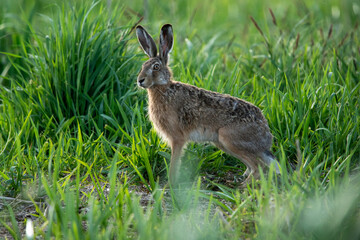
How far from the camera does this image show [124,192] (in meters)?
3.49

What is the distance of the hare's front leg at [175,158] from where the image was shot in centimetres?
400

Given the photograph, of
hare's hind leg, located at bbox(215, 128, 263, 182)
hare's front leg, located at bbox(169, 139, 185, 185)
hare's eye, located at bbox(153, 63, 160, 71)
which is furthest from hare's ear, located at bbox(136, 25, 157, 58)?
hare's hind leg, located at bbox(215, 128, 263, 182)

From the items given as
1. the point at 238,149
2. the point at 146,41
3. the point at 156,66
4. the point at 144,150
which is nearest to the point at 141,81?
the point at 156,66

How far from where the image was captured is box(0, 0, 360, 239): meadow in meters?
2.94

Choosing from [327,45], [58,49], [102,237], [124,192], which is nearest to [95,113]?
[58,49]

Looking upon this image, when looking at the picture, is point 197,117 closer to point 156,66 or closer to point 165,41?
point 156,66

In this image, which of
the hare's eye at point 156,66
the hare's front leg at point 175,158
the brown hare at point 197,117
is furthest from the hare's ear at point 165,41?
the hare's front leg at point 175,158

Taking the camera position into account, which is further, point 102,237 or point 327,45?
point 327,45

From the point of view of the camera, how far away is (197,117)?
165 inches

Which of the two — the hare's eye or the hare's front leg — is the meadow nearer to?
the hare's front leg

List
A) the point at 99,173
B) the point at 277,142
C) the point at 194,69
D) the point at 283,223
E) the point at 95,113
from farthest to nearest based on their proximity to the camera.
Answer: the point at 194,69, the point at 95,113, the point at 277,142, the point at 99,173, the point at 283,223

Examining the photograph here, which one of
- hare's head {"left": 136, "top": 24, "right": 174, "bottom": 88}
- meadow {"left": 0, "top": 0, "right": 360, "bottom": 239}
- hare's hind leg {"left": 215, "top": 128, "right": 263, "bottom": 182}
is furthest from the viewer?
hare's head {"left": 136, "top": 24, "right": 174, "bottom": 88}

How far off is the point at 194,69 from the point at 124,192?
260cm

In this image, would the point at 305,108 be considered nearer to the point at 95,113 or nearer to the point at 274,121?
the point at 274,121
